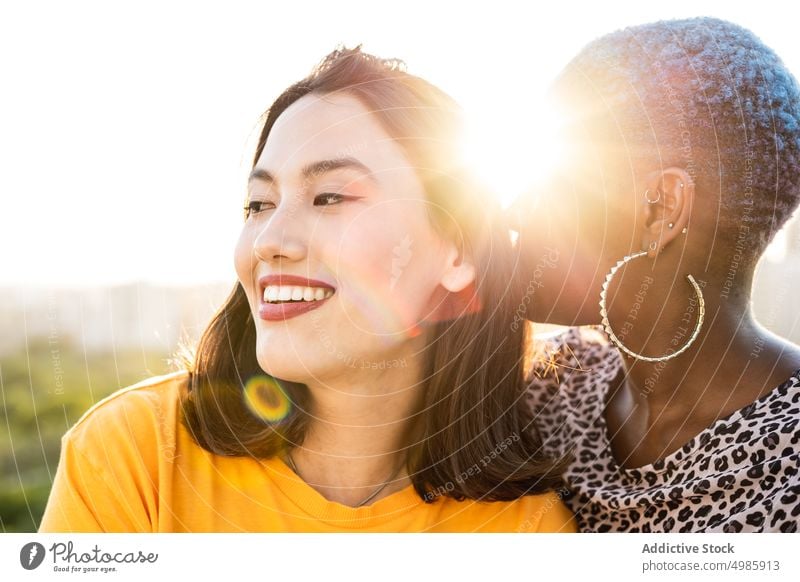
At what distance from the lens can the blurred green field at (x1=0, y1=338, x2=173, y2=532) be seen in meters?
3.52

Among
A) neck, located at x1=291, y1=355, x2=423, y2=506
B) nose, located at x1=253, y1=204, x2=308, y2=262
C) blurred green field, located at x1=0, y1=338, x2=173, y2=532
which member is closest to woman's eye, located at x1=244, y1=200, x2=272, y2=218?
nose, located at x1=253, y1=204, x2=308, y2=262

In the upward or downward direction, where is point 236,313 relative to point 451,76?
downward

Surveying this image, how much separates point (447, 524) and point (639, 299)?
701 mm

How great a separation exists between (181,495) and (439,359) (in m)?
0.68

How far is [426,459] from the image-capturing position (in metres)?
1.82

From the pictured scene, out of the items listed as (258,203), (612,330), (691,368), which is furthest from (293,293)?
(691,368)

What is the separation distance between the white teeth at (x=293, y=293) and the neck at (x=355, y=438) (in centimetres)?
21

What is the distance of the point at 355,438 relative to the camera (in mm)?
Answer: 1773

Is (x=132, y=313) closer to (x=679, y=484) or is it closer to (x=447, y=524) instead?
(x=447, y=524)

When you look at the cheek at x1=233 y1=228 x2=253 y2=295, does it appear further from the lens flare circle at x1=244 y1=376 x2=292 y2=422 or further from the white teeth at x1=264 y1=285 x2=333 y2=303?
the lens flare circle at x1=244 y1=376 x2=292 y2=422

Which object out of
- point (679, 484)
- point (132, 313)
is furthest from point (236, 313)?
point (132, 313)

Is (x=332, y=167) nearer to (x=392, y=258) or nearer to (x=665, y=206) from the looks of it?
(x=392, y=258)

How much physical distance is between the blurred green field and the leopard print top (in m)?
2.21
